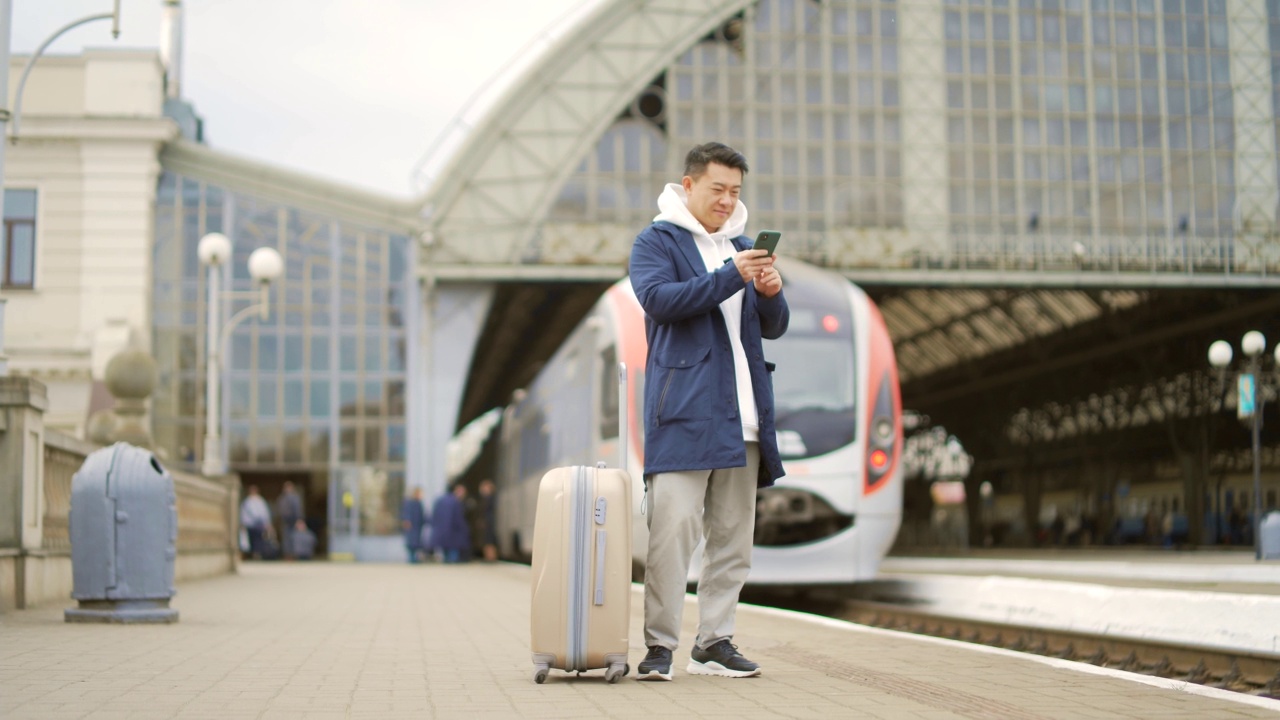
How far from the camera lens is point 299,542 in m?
30.9

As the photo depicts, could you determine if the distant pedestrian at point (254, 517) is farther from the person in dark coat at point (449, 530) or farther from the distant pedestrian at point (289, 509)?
the person in dark coat at point (449, 530)

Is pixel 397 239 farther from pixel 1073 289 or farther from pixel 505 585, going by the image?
pixel 505 585

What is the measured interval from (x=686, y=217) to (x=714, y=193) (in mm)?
147

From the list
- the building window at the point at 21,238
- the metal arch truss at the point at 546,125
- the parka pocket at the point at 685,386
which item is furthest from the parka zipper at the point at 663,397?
the building window at the point at 21,238

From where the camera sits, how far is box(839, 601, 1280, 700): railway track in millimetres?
8680

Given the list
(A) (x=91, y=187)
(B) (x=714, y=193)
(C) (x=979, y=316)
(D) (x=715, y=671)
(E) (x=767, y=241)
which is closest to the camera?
(E) (x=767, y=241)

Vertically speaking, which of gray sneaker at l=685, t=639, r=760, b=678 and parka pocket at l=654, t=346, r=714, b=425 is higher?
parka pocket at l=654, t=346, r=714, b=425

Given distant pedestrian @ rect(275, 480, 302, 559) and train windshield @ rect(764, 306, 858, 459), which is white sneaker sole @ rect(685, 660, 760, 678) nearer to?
train windshield @ rect(764, 306, 858, 459)

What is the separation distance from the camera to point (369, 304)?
32.8m

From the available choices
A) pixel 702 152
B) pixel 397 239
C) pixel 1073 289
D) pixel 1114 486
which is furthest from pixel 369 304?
pixel 702 152

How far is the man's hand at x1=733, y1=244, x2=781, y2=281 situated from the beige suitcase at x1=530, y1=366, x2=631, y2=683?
A: 842 millimetres

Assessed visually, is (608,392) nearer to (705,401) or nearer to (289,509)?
(705,401)

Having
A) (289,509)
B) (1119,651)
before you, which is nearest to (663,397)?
(1119,651)

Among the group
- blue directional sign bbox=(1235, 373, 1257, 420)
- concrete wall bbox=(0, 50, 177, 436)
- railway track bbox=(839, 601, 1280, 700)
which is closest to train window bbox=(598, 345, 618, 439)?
railway track bbox=(839, 601, 1280, 700)
